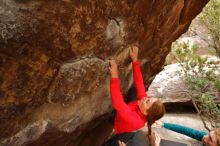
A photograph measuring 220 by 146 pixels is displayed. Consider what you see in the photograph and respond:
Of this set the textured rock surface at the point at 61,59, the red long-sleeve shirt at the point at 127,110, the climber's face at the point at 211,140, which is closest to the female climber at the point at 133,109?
the red long-sleeve shirt at the point at 127,110

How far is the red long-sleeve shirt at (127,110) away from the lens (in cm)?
513

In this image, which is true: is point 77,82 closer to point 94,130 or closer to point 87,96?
point 87,96

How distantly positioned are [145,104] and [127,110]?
288 mm

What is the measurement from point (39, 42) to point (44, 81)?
1.96 feet

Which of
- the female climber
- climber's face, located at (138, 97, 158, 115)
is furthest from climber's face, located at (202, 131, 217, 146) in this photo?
climber's face, located at (138, 97, 158, 115)

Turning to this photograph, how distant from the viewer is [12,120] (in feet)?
14.1

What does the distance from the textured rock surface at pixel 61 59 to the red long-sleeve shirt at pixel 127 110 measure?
323mm

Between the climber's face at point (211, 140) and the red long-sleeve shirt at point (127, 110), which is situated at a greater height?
the red long-sleeve shirt at point (127, 110)

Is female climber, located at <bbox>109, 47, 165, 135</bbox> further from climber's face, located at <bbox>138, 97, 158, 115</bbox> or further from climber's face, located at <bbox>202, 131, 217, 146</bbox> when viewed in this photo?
climber's face, located at <bbox>202, 131, 217, 146</bbox>

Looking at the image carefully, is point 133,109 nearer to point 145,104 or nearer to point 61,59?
point 145,104

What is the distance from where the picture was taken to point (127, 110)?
17.3 feet

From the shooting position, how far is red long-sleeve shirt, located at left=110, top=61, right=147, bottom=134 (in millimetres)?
5129

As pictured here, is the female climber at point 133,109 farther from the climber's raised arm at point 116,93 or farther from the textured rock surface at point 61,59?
the textured rock surface at point 61,59

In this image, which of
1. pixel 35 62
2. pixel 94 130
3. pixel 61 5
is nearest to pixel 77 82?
pixel 35 62
